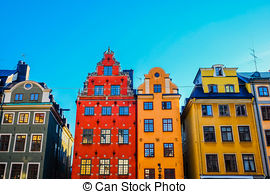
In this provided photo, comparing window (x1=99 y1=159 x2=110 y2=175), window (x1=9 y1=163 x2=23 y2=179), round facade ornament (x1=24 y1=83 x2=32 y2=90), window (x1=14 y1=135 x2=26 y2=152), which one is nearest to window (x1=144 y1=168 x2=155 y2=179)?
window (x1=99 y1=159 x2=110 y2=175)

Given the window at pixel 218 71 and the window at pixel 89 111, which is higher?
the window at pixel 218 71

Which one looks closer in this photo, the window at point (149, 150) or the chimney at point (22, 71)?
the window at point (149, 150)

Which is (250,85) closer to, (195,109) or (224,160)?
(195,109)

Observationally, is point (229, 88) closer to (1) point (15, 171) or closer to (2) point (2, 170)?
(1) point (15, 171)

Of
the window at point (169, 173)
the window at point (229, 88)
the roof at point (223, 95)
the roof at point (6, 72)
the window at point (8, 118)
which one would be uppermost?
the roof at point (6, 72)

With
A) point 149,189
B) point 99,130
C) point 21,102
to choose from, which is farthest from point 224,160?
point 21,102

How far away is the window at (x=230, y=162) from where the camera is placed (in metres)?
30.7

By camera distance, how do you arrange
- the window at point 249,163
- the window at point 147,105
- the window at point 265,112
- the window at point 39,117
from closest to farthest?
the window at point 249,163 → the window at point 265,112 → the window at point 39,117 → the window at point 147,105

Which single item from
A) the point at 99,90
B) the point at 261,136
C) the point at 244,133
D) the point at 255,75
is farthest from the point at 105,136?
the point at 255,75

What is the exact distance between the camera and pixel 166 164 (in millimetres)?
31406

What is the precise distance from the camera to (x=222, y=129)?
3228cm

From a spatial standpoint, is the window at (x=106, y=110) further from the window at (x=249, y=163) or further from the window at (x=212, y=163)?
the window at (x=249, y=163)

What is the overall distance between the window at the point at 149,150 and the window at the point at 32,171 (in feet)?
42.7

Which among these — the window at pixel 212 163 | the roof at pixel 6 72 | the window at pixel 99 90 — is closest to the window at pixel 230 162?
the window at pixel 212 163
